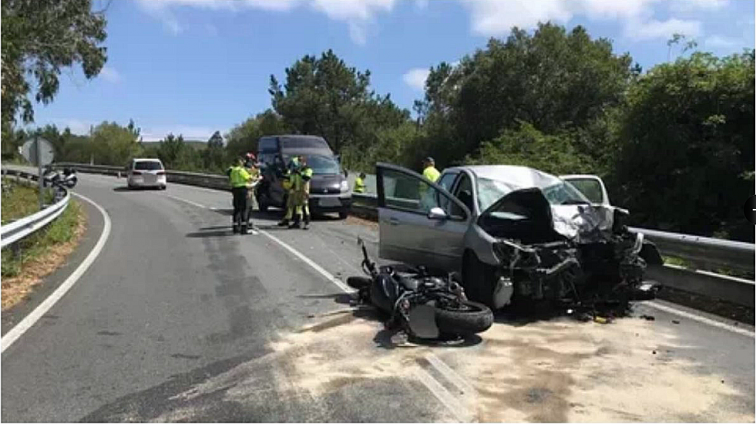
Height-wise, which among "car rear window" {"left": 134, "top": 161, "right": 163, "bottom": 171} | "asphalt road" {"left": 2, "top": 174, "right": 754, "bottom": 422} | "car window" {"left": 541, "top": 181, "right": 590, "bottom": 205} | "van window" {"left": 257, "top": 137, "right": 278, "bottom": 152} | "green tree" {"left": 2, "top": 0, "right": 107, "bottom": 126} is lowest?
"asphalt road" {"left": 2, "top": 174, "right": 754, "bottom": 422}

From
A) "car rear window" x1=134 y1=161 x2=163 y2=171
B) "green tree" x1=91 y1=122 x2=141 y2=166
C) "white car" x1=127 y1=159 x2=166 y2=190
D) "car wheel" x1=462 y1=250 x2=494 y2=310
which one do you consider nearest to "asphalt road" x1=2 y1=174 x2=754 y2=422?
"car wheel" x1=462 y1=250 x2=494 y2=310

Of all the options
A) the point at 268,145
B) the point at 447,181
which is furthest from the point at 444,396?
the point at 268,145

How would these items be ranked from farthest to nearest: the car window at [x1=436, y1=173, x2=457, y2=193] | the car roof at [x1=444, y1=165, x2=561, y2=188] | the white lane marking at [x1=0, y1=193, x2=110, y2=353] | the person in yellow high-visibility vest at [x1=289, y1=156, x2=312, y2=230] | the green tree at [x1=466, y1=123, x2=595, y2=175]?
the green tree at [x1=466, y1=123, x2=595, y2=175]
the person in yellow high-visibility vest at [x1=289, y1=156, x2=312, y2=230]
the car window at [x1=436, y1=173, x2=457, y2=193]
the car roof at [x1=444, y1=165, x2=561, y2=188]
the white lane marking at [x1=0, y1=193, x2=110, y2=353]

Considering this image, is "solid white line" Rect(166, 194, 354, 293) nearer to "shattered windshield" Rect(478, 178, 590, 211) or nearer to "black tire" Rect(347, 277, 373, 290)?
"black tire" Rect(347, 277, 373, 290)

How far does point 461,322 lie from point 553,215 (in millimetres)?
2257

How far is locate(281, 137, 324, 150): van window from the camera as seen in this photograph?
918 inches

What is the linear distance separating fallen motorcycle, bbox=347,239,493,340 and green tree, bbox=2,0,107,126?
17877 mm

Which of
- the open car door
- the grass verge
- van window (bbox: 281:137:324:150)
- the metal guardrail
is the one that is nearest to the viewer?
the open car door

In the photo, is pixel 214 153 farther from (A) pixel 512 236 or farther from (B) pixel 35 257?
(A) pixel 512 236

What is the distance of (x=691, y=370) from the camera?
6.12 meters

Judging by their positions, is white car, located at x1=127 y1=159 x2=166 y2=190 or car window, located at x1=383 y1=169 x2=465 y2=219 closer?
car window, located at x1=383 y1=169 x2=465 y2=219

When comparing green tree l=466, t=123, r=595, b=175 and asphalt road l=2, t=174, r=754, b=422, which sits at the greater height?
green tree l=466, t=123, r=595, b=175

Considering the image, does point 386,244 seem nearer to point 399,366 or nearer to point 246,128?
point 399,366

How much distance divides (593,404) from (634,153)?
15.1 m
